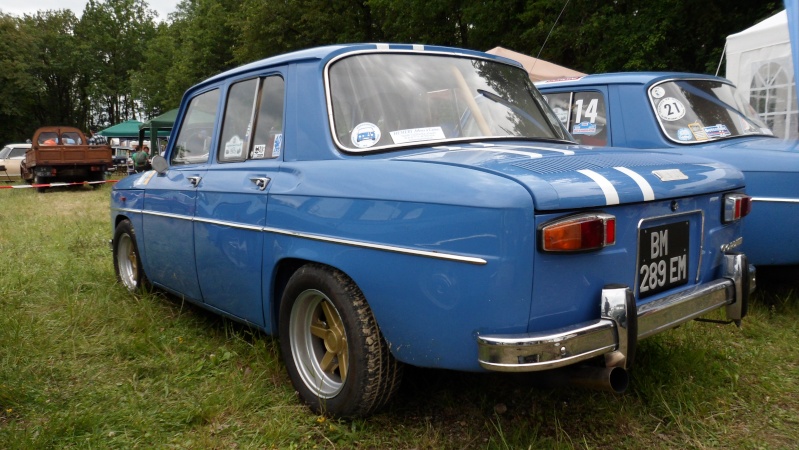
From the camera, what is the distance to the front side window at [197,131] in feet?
12.6

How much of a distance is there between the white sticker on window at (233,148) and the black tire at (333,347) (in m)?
1.07

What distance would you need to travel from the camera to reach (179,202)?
3697 millimetres

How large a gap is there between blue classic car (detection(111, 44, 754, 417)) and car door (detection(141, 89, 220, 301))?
0.11 ft

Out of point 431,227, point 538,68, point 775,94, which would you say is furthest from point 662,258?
point 538,68

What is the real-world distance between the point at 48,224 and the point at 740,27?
15.2 metres

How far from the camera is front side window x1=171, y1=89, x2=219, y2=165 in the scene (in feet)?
12.6

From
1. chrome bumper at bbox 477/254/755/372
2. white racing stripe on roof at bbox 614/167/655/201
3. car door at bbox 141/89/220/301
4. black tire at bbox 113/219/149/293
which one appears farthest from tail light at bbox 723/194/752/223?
black tire at bbox 113/219/149/293

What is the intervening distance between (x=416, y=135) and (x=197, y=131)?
1.96 m

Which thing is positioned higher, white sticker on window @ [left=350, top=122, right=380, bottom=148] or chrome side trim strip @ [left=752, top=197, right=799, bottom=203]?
white sticker on window @ [left=350, top=122, right=380, bottom=148]

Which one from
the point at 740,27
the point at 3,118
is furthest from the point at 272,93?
the point at 3,118

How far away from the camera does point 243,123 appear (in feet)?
11.3

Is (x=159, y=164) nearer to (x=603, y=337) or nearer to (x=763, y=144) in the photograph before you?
(x=603, y=337)

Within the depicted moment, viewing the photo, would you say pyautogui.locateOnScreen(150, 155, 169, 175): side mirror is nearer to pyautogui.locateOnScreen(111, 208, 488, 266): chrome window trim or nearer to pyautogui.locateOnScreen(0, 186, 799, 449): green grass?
pyautogui.locateOnScreen(111, 208, 488, 266): chrome window trim

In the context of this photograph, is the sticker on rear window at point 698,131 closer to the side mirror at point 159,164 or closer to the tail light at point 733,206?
the tail light at point 733,206
